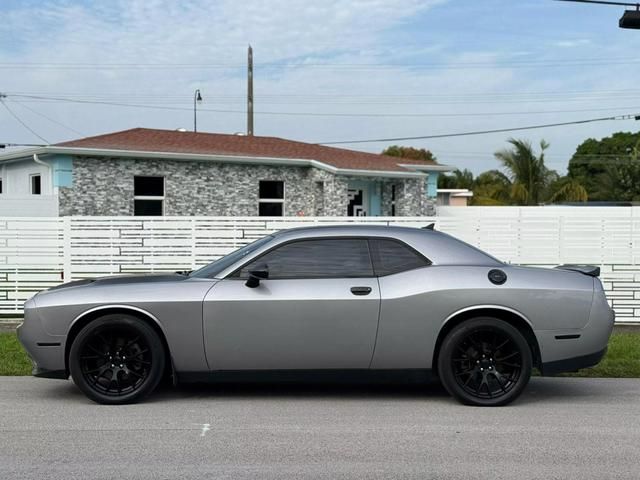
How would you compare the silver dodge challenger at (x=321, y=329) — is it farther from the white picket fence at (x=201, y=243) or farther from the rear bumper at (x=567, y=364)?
the white picket fence at (x=201, y=243)

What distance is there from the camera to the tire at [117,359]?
6.54 metres

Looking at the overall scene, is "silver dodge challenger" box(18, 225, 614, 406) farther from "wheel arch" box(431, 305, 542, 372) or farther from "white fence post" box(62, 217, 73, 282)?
"white fence post" box(62, 217, 73, 282)

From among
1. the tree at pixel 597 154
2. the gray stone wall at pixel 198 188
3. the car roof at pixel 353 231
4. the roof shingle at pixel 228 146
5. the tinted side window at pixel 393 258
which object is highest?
the tree at pixel 597 154

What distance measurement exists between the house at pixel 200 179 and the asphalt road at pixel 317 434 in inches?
575

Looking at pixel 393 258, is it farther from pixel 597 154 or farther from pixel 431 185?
pixel 597 154

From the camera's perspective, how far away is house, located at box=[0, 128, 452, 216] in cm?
2144

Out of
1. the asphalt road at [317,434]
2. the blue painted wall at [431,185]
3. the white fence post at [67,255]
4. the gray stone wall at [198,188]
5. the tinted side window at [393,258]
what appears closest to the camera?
the asphalt road at [317,434]

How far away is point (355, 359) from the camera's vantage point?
664 centimetres

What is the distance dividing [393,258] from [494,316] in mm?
971

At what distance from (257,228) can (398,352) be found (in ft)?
20.1

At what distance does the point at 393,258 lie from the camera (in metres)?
6.87

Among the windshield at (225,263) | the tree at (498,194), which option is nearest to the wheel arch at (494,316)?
the windshield at (225,263)

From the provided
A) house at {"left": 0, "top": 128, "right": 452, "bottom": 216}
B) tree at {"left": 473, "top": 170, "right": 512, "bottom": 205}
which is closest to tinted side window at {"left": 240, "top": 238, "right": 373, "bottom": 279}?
house at {"left": 0, "top": 128, "right": 452, "bottom": 216}

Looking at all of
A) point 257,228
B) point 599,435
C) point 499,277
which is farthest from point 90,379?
point 257,228
